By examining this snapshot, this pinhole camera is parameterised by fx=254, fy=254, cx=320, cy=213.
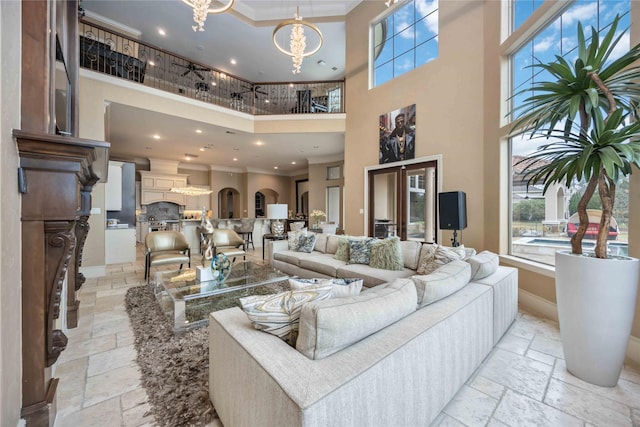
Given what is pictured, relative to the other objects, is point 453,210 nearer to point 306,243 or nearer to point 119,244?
point 306,243

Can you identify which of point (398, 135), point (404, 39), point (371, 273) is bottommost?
point (371, 273)

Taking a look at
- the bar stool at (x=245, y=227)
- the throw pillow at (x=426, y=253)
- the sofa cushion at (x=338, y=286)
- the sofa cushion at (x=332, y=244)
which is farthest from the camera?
the bar stool at (x=245, y=227)

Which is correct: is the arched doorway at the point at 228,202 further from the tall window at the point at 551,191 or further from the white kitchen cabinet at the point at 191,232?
the tall window at the point at 551,191

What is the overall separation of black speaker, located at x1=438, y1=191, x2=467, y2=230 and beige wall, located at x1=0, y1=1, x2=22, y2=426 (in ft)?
13.1

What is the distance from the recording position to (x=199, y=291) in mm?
2801

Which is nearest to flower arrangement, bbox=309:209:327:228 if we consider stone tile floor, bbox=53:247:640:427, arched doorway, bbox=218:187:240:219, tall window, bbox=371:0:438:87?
tall window, bbox=371:0:438:87

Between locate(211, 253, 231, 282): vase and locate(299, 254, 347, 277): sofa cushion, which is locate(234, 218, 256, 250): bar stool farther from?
locate(211, 253, 231, 282): vase

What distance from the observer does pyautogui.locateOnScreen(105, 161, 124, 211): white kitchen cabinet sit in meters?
5.81

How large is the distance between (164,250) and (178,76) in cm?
636

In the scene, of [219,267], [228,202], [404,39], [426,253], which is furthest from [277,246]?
[228,202]

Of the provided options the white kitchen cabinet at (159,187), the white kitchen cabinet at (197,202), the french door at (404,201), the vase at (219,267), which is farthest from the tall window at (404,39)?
the white kitchen cabinet at (197,202)

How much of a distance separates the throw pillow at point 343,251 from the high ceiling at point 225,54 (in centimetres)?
361

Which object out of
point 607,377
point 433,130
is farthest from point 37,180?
point 433,130

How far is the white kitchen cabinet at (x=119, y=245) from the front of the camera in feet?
17.9
